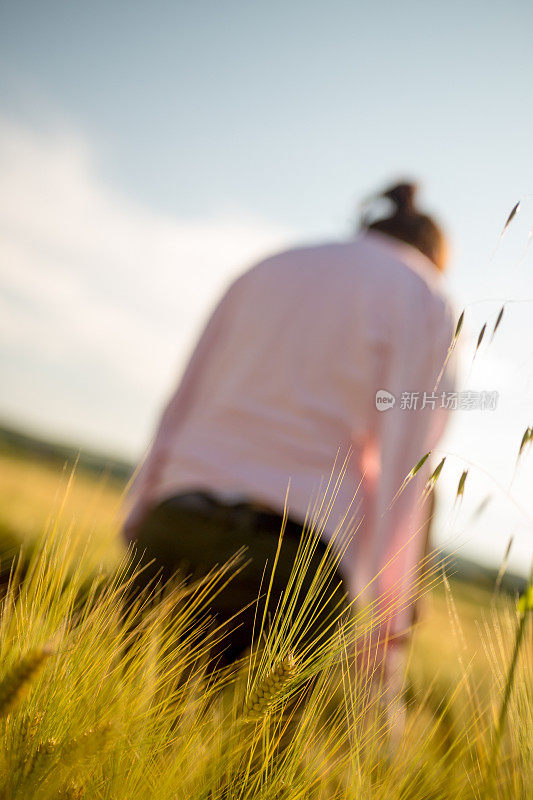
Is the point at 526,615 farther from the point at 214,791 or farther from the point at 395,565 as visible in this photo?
the point at 395,565

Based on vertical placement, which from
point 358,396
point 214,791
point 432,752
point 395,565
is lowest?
point 214,791

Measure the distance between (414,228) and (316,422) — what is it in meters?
0.73

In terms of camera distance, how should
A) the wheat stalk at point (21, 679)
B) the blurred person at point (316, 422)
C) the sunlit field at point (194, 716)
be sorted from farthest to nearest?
the blurred person at point (316, 422) → the sunlit field at point (194, 716) → the wheat stalk at point (21, 679)

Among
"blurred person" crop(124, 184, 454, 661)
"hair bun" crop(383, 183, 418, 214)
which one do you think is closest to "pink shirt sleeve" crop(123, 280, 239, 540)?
"blurred person" crop(124, 184, 454, 661)

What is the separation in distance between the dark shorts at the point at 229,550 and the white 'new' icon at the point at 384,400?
11.7 inches

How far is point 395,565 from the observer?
110 cm

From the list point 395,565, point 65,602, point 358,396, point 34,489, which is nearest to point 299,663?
point 65,602

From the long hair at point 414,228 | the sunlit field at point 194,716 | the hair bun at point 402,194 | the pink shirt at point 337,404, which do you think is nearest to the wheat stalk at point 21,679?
the sunlit field at point 194,716

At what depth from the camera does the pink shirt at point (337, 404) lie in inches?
43.9

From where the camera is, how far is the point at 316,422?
116 cm

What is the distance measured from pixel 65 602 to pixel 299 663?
0.88 ft

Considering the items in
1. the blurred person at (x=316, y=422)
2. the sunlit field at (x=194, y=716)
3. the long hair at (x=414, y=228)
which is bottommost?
the sunlit field at (x=194, y=716)

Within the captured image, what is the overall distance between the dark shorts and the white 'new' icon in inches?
11.7

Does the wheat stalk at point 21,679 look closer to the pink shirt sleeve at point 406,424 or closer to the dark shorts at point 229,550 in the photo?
the dark shorts at point 229,550
